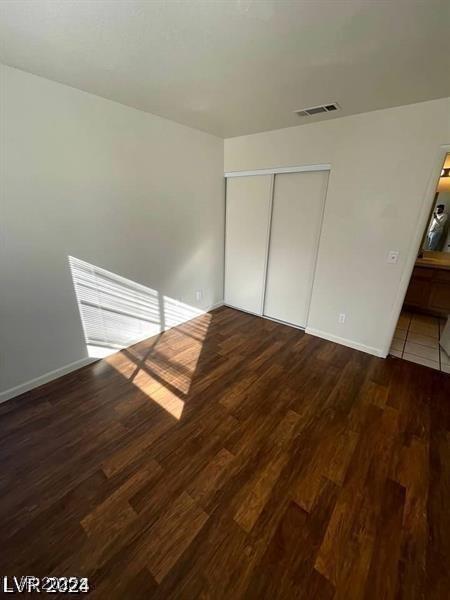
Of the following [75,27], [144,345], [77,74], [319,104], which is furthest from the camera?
[144,345]

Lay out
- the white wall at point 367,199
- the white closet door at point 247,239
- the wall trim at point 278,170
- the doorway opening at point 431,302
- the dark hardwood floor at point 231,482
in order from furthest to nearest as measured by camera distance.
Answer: the white closet door at point 247,239, the doorway opening at point 431,302, the wall trim at point 278,170, the white wall at point 367,199, the dark hardwood floor at point 231,482

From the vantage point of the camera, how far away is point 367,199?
247cm

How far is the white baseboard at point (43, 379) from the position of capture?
80.5 inches

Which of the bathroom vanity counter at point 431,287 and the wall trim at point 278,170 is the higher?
the wall trim at point 278,170

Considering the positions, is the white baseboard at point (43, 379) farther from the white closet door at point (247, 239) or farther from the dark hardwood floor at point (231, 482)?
the white closet door at point (247, 239)

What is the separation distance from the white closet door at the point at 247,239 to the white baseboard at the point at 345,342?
34.5 inches

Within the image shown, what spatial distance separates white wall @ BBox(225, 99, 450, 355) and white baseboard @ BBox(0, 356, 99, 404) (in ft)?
8.85

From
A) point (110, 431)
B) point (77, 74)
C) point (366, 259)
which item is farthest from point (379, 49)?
point (110, 431)

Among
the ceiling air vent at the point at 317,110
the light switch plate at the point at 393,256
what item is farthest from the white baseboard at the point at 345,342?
the ceiling air vent at the point at 317,110

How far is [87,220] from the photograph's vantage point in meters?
2.22

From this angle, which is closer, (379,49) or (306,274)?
(379,49)

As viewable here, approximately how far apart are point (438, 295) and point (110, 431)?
4552 millimetres

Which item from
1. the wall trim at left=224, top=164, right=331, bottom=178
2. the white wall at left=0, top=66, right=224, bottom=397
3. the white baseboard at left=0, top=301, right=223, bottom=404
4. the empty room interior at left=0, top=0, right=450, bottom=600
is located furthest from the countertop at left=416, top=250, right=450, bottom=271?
the white baseboard at left=0, top=301, right=223, bottom=404

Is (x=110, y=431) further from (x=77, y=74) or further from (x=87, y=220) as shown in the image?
(x=77, y=74)
